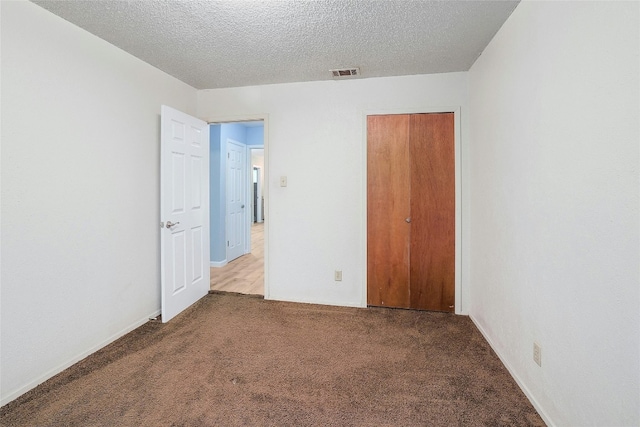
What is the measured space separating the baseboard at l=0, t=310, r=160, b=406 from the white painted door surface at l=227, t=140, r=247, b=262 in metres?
2.46

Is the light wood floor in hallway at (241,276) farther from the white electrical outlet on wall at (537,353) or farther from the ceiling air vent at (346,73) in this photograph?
the white electrical outlet on wall at (537,353)

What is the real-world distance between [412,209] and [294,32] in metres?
1.85

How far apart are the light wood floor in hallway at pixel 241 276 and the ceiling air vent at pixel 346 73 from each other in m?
2.49

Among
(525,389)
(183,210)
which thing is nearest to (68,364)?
(183,210)

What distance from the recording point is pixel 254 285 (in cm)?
393

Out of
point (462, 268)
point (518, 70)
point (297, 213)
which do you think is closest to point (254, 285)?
point (297, 213)

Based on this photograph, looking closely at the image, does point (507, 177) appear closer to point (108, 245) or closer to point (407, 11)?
point (407, 11)

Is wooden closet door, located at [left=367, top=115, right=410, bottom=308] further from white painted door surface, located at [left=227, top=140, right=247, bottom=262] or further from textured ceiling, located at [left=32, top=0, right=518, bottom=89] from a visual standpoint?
white painted door surface, located at [left=227, top=140, right=247, bottom=262]

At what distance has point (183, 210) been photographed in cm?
305

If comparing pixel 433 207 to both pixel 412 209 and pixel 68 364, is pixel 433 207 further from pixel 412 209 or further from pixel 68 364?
pixel 68 364

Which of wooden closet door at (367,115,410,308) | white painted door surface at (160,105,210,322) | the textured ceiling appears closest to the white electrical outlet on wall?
wooden closet door at (367,115,410,308)

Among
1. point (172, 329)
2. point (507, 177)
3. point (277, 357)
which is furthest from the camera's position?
point (172, 329)

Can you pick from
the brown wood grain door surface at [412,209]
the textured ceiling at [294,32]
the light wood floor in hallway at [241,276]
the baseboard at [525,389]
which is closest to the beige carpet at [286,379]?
the baseboard at [525,389]

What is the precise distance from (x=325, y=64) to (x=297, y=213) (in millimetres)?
1467
